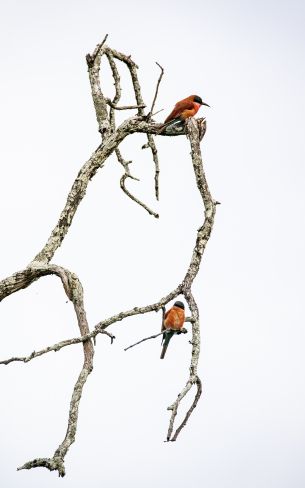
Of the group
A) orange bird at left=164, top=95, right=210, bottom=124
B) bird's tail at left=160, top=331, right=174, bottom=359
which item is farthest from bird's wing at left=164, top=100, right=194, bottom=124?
bird's tail at left=160, top=331, right=174, bottom=359

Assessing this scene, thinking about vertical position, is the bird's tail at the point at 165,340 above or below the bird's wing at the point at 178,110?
below

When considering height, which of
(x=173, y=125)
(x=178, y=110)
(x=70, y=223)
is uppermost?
(x=178, y=110)

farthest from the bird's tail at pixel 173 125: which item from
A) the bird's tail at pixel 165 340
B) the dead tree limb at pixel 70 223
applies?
the bird's tail at pixel 165 340

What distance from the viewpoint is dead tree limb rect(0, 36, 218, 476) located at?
5.26 m

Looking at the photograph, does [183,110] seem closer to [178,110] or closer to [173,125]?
[178,110]

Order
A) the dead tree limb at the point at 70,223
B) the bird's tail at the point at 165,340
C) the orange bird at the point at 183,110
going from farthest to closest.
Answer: the orange bird at the point at 183,110 < the bird's tail at the point at 165,340 < the dead tree limb at the point at 70,223

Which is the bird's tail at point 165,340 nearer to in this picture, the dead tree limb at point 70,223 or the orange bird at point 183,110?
the dead tree limb at point 70,223

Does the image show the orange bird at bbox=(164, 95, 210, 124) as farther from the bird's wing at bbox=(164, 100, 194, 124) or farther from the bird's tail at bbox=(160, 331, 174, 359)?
the bird's tail at bbox=(160, 331, 174, 359)

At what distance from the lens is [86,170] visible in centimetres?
666

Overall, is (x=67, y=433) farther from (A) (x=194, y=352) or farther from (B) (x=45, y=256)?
(B) (x=45, y=256)

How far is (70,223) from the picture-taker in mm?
6691

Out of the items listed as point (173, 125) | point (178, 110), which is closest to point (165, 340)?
point (173, 125)

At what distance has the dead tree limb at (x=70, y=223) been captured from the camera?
526 cm

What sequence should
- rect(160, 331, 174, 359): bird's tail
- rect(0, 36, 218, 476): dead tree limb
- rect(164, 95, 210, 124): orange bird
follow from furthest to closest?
rect(164, 95, 210, 124): orange bird → rect(160, 331, 174, 359): bird's tail → rect(0, 36, 218, 476): dead tree limb
